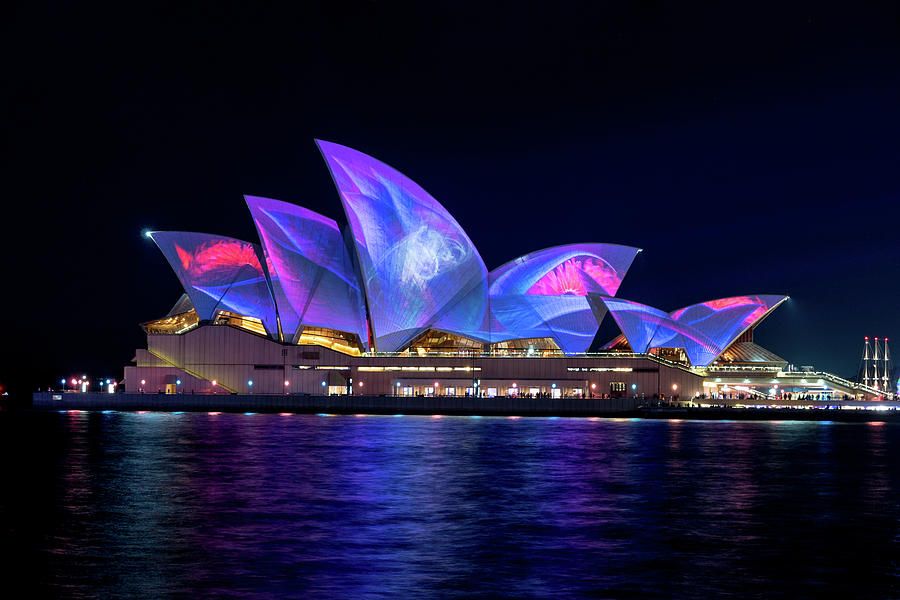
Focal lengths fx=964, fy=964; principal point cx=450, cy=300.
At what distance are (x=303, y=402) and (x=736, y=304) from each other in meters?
33.7

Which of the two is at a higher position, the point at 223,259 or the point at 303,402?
the point at 223,259

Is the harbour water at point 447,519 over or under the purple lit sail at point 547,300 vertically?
under

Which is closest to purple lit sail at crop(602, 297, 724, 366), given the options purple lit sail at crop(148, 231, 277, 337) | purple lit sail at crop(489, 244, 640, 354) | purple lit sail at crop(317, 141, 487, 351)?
purple lit sail at crop(489, 244, 640, 354)

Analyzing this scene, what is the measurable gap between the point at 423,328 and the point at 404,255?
6.91m

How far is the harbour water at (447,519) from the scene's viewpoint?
15.6m

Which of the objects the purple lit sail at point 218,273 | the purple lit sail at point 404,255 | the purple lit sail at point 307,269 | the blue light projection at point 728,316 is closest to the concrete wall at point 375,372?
the purple lit sail at point 218,273

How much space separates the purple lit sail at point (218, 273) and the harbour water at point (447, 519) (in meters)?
30.6

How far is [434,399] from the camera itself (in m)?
69.7

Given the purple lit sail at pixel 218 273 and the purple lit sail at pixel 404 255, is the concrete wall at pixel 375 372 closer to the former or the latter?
the purple lit sail at pixel 218 273

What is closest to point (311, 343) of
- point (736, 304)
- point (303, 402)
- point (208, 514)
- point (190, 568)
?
point (303, 402)

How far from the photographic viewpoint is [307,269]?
68.1 meters

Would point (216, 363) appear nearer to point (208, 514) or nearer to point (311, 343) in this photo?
point (311, 343)

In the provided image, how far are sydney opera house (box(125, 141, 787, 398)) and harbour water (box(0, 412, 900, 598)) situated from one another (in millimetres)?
28652

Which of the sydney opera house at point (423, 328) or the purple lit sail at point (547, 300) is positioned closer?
the sydney opera house at point (423, 328)
